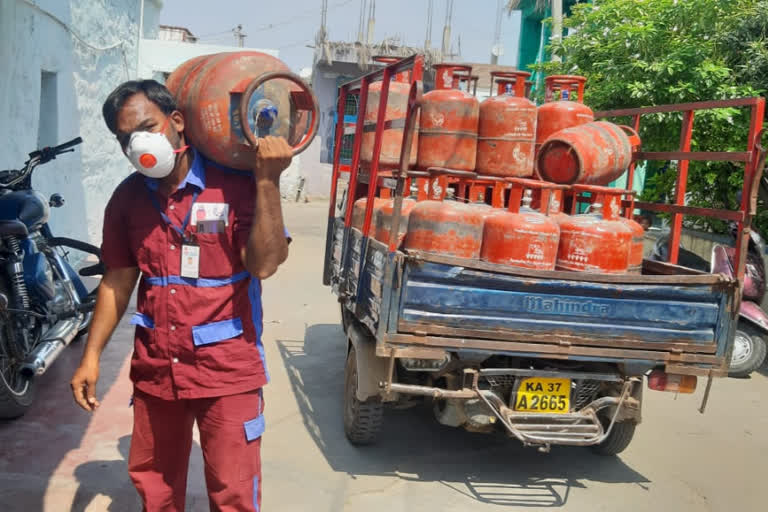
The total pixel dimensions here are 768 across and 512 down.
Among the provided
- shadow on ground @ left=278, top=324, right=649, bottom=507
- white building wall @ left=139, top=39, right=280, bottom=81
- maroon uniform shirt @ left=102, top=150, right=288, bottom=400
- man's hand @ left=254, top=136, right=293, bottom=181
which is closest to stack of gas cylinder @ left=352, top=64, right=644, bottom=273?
shadow on ground @ left=278, top=324, right=649, bottom=507

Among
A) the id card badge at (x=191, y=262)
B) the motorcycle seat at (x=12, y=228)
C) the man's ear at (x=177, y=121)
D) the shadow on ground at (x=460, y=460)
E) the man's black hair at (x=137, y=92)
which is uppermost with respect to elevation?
the man's black hair at (x=137, y=92)

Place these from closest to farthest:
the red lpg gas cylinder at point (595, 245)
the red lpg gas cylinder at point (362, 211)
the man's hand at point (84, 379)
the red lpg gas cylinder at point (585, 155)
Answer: the man's hand at point (84, 379), the red lpg gas cylinder at point (595, 245), the red lpg gas cylinder at point (585, 155), the red lpg gas cylinder at point (362, 211)

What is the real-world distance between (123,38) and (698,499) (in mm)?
9170

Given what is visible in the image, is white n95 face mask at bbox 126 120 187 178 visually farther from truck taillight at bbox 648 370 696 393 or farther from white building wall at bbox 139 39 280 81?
white building wall at bbox 139 39 280 81

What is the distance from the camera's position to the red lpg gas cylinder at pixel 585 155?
436 cm

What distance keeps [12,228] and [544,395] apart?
9.89 ft

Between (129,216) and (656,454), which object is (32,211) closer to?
(129,216)

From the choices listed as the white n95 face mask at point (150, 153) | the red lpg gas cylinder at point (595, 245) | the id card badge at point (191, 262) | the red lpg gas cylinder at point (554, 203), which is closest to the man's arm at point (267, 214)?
the id card badge at point (191, 262)

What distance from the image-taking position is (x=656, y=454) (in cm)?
452

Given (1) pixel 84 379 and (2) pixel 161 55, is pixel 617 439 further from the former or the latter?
(2) pixel 161 55

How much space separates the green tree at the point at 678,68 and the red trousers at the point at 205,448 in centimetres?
606

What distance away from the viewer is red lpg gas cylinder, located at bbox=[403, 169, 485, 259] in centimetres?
372

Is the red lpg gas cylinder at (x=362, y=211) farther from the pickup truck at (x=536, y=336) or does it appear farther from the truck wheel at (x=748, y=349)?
the truck wheel at (x=748, y=349)

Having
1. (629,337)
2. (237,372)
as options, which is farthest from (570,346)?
(237,372)
